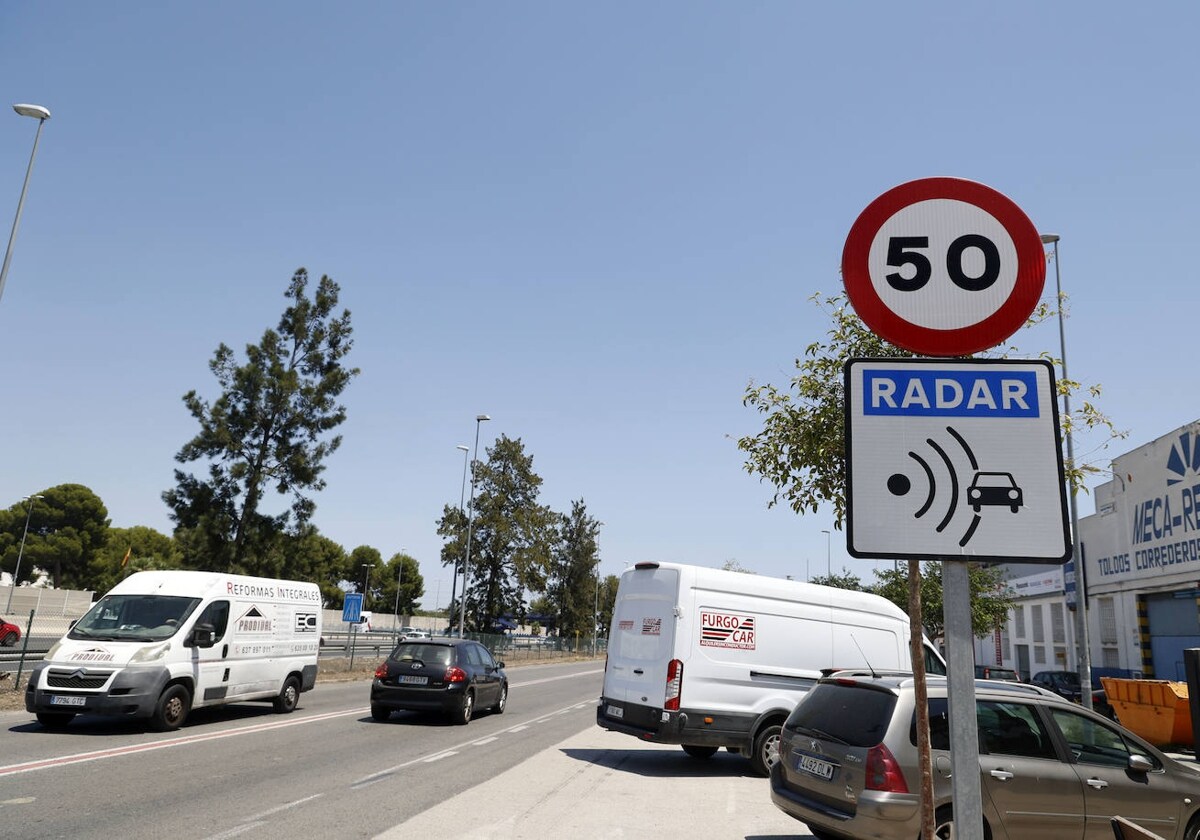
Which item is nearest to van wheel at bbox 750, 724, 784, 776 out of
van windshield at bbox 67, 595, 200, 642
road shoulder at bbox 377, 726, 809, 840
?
road shoulder at bbox 377, 726, 809, 840

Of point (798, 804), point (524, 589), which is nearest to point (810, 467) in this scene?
point (798, 804)

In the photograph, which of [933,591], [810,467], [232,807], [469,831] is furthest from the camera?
[933,591]

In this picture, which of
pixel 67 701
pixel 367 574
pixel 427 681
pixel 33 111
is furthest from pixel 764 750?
pixel 367 574

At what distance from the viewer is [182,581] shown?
578 inches

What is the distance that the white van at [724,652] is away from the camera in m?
12.3

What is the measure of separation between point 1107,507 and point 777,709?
20631 mm

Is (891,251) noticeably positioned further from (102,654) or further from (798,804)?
(102,654)

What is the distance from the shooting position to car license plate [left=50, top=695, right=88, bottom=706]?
40.9ft

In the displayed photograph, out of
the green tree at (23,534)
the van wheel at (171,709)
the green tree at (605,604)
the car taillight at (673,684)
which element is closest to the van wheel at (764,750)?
the car taillight at (673,684)

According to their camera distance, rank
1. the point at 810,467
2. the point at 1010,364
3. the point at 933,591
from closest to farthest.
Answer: the point at 1010,364, the point at 810,467, the point at 933,591

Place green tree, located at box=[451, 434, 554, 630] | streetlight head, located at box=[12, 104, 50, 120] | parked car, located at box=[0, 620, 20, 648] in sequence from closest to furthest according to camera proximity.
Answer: streetlight head, located at box=[12, 104, 50, 120], parked car, located at box=[0, 620, 20, 648], green tree, located at box=[451, 434, 554, 630]

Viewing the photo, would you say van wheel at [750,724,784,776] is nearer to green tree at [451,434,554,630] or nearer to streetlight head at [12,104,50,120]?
streetlight head at [12,104,50,120]

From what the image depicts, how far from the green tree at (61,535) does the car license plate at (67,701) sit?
80.8 meters

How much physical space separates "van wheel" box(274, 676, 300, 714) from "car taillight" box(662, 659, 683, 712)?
9096mm
